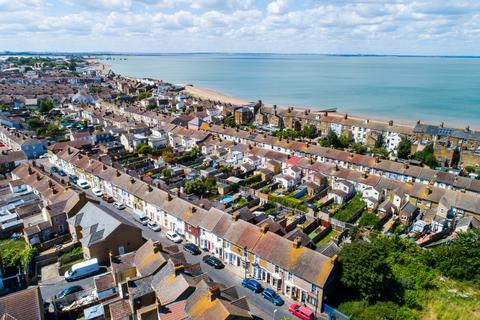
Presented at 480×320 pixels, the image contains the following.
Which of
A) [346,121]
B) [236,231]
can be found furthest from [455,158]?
[236,231]

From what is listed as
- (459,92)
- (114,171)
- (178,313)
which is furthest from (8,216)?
(459,92)

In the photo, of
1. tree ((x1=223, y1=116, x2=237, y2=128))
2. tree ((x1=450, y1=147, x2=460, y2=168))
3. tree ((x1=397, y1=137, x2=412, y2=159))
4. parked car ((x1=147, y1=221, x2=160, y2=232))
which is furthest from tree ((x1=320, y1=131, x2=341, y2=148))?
parked car ((x1=147, y1=221, x2=160, y2=232))

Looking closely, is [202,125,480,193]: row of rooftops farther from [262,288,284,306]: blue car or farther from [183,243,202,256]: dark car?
[262,288,284,306]: blue car

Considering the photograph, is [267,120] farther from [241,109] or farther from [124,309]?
[124,309]

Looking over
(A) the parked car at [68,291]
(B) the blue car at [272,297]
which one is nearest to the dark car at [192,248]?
(B) the blue car at [272,297]

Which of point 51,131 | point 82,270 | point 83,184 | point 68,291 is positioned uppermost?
point 51,131

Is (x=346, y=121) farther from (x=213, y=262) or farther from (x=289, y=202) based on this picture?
(x=213, y=262)
